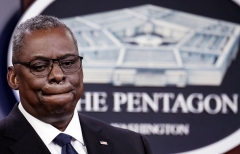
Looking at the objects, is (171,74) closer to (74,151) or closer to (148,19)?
(148,19)

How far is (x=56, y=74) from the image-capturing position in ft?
3.48

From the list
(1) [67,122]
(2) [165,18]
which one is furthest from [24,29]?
(2) [165,18]

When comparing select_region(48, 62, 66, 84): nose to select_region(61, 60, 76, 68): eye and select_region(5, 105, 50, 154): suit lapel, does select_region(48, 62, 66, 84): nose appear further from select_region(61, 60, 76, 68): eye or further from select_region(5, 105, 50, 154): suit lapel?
select_region(5, 105, 50, 154): suit lapel

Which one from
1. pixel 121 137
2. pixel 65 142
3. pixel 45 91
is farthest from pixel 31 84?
pixel 121 137

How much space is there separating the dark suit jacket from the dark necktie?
3cm

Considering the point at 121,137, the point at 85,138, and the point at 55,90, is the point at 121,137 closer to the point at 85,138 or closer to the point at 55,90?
the point at 85,138

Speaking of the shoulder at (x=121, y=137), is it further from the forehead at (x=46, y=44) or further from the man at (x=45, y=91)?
the forehead at (x=46, y=44)

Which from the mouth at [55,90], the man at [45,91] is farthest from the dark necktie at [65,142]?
the mouth at [55,90]

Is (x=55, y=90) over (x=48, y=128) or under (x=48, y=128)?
over

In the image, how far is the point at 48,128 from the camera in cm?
113

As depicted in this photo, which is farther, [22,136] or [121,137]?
[121,137]

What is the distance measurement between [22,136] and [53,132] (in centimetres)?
7

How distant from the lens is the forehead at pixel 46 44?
1.06m

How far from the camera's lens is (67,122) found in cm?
115
